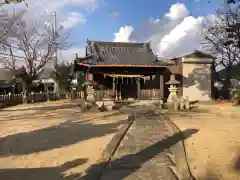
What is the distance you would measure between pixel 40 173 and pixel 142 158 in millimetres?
2411

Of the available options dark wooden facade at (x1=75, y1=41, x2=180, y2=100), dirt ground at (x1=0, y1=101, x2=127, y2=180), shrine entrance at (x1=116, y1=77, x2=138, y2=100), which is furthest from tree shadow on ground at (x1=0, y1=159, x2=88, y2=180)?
shrine entrance at (x1=116, y1=77, x2=138, y2=100)

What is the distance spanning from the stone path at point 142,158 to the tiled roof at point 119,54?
446 inches

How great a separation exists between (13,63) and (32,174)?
116 feet

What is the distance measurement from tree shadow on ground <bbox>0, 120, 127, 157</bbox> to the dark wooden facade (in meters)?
9.00

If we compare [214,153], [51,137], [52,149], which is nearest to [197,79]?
[51,137]

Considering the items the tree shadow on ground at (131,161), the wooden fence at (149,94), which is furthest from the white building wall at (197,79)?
the tree shadow on ground at (131,161)

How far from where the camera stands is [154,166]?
6695 millimetres

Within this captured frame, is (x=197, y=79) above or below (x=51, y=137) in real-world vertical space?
above

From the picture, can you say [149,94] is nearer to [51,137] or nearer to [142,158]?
[51,137]

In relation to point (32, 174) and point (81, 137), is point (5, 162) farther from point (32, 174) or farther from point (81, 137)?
point (81, 137)

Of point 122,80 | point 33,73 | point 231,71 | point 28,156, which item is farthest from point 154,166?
point 33,73

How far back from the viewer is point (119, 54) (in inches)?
900

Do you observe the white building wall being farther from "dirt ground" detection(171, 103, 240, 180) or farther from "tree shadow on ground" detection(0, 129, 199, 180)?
"tree shadow on ground" detection(0, 129, 199, 180)

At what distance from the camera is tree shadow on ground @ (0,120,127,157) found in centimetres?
851
